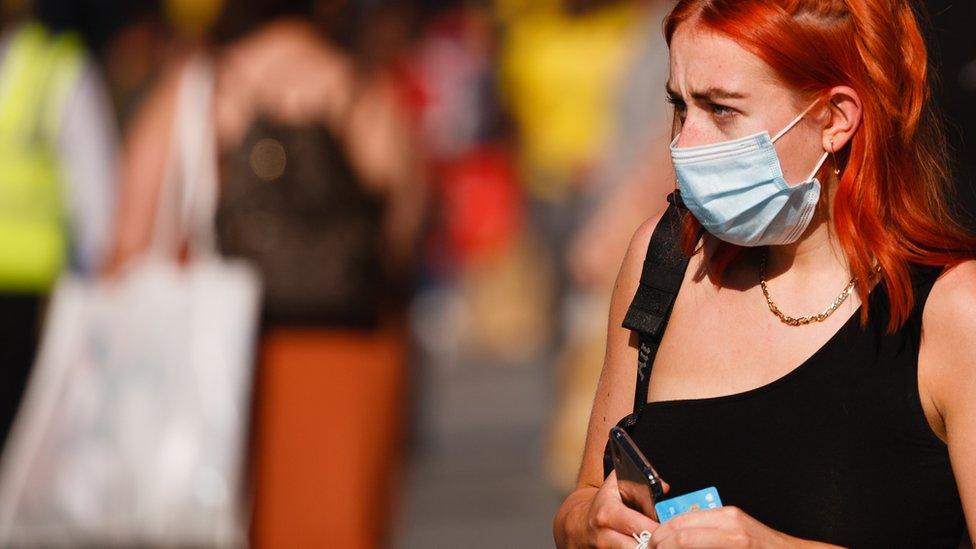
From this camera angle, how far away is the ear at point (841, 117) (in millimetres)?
2607

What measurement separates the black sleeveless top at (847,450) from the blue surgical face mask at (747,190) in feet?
0.57

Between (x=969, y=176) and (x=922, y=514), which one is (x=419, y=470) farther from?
(x=922, y=514)

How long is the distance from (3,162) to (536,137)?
10.7ft

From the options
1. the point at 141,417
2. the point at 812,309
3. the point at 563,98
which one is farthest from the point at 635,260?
the point at 563,98

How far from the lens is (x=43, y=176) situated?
587 cm

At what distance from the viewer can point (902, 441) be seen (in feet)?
8.23

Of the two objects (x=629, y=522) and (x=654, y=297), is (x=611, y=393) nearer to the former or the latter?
(x=654, y=297)

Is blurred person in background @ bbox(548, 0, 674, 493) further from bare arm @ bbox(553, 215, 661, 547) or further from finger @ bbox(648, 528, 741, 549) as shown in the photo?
finger @ bbox(648, 528, 741, 549)

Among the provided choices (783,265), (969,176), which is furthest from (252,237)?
(783,265)

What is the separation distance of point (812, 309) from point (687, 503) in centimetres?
35

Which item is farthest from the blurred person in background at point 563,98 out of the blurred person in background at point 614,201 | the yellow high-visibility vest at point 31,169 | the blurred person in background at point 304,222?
the yellow high-visibility vest at point 31,169

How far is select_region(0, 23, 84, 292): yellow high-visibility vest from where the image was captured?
19.1 ft

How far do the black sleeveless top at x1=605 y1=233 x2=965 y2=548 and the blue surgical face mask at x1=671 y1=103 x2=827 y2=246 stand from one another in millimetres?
173

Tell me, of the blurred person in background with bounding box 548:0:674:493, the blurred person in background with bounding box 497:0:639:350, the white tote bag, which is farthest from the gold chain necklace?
the blurred person in background with bounding box 497:0:639:350
